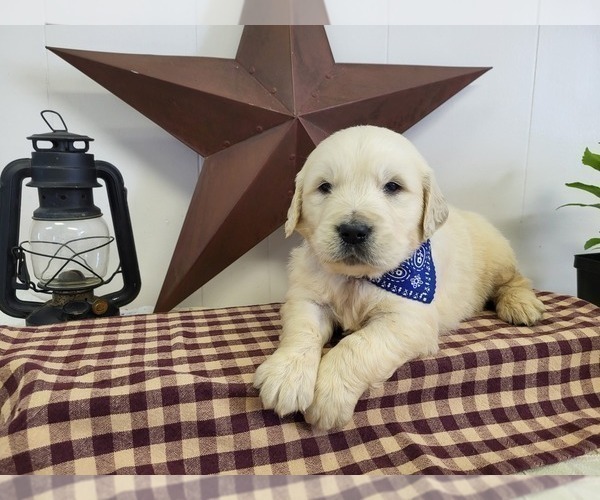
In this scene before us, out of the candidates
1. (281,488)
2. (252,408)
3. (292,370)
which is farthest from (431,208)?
(281,488)

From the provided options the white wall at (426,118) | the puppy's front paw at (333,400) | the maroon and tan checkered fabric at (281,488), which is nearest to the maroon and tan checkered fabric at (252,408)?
the puppy's front paw at (333,400)

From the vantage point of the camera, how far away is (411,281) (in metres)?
1.11

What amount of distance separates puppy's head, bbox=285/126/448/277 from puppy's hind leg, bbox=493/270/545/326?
1.44 feet

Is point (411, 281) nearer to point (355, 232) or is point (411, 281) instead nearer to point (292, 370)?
point (355, 232)

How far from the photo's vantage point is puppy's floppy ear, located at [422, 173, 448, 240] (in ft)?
3.62

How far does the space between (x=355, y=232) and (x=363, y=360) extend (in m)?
0.27

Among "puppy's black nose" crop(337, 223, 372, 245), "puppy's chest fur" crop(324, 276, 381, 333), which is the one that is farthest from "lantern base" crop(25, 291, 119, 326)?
"puppy's black nose" crop(337, 223, 372, 245)

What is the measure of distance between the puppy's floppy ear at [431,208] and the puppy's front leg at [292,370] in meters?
0.37

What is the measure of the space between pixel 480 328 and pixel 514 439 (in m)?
0.41

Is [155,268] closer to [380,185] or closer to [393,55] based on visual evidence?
[380,185]

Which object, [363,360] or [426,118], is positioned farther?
[426,118]

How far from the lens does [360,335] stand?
100 cm

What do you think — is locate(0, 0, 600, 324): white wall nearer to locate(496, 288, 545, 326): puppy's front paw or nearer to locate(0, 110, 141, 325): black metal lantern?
locate(0, 110, 141, 325): black metal lantern

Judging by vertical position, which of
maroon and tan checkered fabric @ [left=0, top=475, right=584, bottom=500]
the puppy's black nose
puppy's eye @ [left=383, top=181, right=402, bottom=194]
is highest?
puppy's eye @ [left=383, top=181, right=402, bottom=194]
